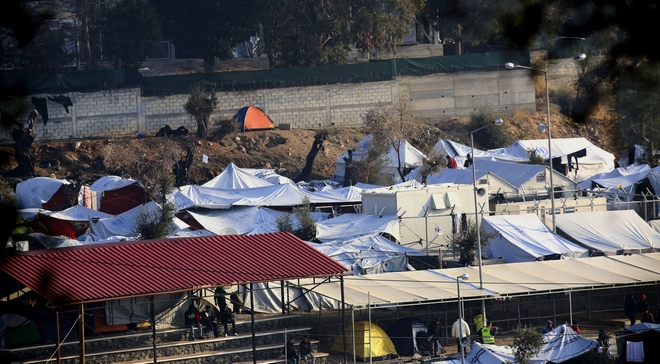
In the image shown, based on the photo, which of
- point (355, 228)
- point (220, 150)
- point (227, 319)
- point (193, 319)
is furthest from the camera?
point (220, 150)

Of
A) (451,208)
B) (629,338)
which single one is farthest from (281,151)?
(629,338)

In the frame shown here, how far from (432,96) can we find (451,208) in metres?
21.2

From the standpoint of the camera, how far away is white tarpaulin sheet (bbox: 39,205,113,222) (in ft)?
101

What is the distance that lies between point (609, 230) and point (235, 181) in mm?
14400

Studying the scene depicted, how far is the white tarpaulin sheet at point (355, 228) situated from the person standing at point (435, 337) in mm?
6602

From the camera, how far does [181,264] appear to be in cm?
1770

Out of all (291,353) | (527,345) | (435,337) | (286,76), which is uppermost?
(286,76)

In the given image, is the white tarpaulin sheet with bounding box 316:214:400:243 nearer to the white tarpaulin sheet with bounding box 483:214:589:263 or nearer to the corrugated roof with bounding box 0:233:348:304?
the white tarpaulin sheet with bounding box 483:214:589:263

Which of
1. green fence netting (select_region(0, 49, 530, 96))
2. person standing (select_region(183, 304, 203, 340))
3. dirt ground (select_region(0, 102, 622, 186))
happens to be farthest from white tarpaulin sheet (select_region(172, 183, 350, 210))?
green fence netting (select_region(0, 49, 530, 96))

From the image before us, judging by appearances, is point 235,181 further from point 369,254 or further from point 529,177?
point 529,177

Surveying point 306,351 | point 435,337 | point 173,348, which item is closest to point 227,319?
point 173,348

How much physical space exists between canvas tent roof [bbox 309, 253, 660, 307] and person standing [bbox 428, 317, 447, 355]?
695 millimetres

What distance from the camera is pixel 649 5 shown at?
9.98 ft

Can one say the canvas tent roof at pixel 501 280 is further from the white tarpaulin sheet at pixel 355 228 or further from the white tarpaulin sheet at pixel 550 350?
the white tarpaulin sheet at pixel 355 228
